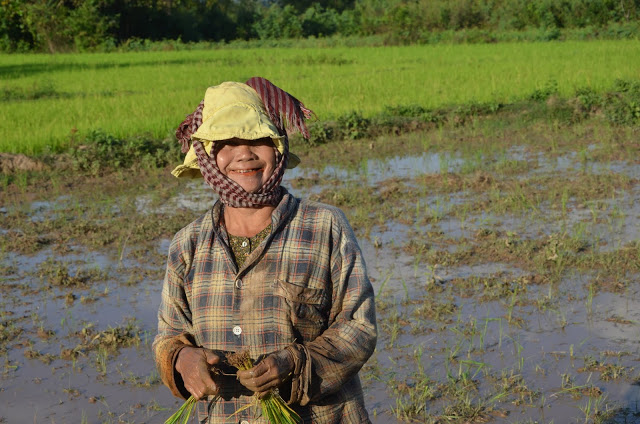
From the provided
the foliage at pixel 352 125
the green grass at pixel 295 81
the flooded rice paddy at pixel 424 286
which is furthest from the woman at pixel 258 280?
the foliage at pixel 352 125

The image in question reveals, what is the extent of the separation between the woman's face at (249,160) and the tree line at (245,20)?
2345 cm

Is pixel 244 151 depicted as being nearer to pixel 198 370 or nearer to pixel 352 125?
pixel 198 370

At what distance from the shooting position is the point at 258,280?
1729mm

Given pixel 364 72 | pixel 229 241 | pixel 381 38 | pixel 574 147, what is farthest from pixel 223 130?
pixel 381 38

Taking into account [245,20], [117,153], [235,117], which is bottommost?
[245,20]

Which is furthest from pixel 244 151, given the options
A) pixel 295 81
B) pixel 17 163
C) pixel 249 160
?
pixel 295 81

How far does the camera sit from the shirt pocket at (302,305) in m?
1.70

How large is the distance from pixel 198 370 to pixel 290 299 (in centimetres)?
23

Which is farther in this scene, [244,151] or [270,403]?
Result: [244,151]

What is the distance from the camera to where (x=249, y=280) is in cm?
173

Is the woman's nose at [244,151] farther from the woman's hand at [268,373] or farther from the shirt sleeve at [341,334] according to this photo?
the woman's hand at [268,373]

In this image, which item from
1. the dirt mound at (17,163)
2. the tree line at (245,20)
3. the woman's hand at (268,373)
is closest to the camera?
the woman's hand at (268,373)

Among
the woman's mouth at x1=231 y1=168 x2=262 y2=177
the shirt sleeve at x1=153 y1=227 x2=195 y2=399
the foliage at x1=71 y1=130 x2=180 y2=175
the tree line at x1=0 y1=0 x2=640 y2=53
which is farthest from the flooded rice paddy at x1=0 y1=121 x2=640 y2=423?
the tree line at x1=0 y1=0 x2=640 y2=53

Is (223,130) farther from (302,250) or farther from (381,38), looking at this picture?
(381,38)
